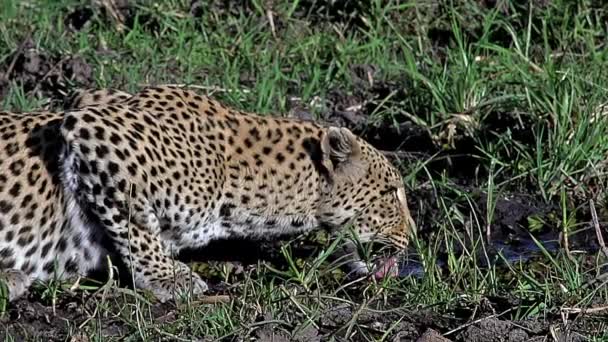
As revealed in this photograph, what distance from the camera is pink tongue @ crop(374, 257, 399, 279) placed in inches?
291

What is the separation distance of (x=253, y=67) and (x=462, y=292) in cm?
360

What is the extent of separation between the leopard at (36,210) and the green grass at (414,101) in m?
0.28

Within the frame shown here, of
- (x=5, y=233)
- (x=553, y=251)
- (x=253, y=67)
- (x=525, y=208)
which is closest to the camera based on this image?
(x=5, y=233)

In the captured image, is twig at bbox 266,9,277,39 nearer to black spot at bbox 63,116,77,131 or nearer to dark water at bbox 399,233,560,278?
dark water at bbox 399,233,560,278

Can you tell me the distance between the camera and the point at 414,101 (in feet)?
31.8

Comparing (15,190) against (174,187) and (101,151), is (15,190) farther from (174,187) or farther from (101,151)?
(174,187)

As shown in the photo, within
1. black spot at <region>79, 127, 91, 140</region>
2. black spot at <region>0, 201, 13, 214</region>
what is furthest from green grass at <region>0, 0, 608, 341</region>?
black spot at <region>79, 127, 91, 140</region>

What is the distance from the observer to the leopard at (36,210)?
753cm

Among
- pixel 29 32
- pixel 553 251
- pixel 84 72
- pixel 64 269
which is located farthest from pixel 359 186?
pixel 29 32

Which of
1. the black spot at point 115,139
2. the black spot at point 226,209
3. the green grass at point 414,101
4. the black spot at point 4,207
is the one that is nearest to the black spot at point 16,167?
the black spot at point 4,207

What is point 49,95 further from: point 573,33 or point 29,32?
point 573,33

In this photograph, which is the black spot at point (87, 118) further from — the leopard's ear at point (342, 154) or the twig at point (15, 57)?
the twig at point (15, 57)

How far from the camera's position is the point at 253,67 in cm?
1021

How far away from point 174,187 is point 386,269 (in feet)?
3.51
